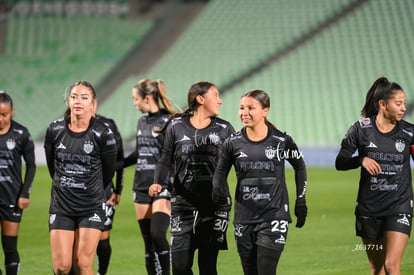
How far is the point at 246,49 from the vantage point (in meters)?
36.7

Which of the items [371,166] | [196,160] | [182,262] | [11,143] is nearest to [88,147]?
[196,160]

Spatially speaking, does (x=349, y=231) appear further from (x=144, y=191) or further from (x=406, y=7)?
(x=406, y=7)

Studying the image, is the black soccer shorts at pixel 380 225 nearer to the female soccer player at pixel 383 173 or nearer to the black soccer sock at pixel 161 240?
the female soccer player at pixel 383 173

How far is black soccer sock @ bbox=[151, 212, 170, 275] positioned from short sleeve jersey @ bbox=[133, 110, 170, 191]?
23.6 inches

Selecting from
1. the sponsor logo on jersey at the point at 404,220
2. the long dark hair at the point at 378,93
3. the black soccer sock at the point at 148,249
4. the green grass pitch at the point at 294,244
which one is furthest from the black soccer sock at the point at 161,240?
the sponsor logo on jersey at the point at 404,220

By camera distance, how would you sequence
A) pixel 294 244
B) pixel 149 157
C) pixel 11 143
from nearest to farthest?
1. pixel 11 143
2. pixel 149 157
3. pixel 294 244

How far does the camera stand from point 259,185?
8.16 m

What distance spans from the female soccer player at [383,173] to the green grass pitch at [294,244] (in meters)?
2.71

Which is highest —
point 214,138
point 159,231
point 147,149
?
point 214,138

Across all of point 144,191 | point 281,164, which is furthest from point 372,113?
point 144,191

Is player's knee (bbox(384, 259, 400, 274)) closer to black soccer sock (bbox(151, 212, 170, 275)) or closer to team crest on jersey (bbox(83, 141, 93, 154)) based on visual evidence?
black soccer sock (bbox(151, 212, 170, 275))

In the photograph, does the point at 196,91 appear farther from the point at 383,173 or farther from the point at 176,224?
the point at 383,173

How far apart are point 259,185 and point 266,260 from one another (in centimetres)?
70

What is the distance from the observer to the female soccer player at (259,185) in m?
8.08
